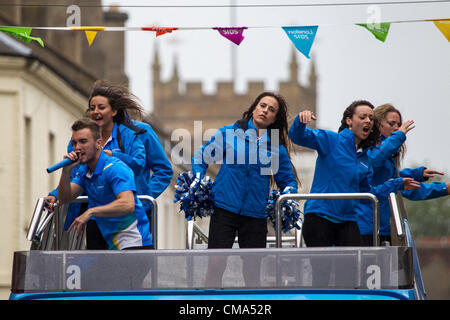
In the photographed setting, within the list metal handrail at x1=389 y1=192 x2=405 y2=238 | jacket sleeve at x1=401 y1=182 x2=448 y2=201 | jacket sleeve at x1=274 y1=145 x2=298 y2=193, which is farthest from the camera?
jacket sleeve at x1=401 y1=182 x2=448 y2=201

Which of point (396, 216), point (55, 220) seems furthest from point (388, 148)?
point (55, 220)

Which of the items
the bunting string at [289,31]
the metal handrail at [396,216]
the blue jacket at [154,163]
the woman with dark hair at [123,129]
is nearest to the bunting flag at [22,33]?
the bunting string at [289,31]

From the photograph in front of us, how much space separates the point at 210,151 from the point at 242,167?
1.00ft

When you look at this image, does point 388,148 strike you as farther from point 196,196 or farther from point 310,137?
point 196,196

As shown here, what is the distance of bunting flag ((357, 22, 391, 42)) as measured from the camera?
10.5 metres

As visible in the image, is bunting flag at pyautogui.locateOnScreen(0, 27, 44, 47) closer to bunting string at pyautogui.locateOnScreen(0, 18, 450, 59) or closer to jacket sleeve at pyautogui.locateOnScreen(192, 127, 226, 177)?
bunting string at pyautogui.locateOnScreen(0, 18, 450, 59)

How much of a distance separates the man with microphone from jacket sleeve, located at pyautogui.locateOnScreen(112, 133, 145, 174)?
1038 millimetres

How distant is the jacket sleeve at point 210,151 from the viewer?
909cm

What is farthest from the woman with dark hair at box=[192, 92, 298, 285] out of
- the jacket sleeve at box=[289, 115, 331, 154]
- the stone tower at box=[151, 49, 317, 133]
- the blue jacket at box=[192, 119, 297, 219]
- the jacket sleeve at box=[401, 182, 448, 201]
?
the stone tower at box=[151, 49, 317, 133]

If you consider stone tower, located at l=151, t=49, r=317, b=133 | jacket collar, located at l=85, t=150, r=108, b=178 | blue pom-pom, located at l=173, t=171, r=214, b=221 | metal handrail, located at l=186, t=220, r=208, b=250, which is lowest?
metal handrail, located at l=186, t=220, r=208, b=250

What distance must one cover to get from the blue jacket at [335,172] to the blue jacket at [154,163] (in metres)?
1.13

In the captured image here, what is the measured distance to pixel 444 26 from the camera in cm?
1050

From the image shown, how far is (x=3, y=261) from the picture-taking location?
104ft
